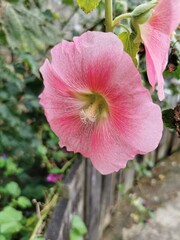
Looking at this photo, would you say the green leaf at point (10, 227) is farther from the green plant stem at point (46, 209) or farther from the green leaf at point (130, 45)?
the green leaf at point (130, 45)

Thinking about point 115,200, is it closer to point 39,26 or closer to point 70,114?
point 39,26

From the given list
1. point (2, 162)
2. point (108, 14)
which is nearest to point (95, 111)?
point (108, 14)

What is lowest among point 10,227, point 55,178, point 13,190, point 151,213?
point 151,213

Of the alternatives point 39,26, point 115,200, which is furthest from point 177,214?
point 39,26

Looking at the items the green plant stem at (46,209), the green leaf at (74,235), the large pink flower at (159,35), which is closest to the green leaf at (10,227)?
the green plant stem at (46,209)

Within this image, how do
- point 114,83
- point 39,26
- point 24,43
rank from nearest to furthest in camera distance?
point 114,83 → point 24,43 → point 39,26

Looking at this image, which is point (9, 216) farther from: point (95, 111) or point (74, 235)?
point (95, 111)

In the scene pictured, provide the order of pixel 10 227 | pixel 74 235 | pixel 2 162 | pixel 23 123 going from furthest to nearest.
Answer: pixel 23 123 → pixel 2 162 → pixel 74 235 → pixel 10 227
